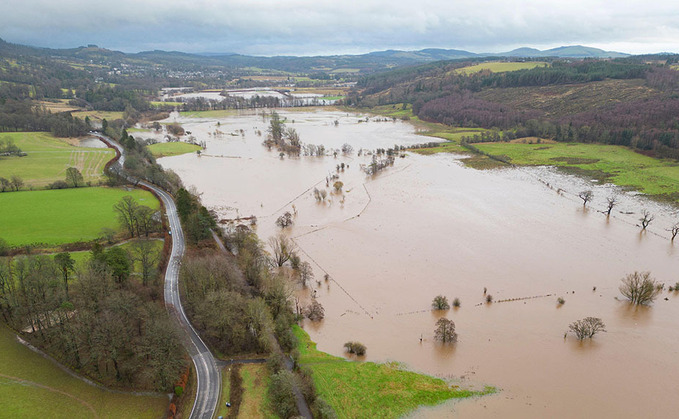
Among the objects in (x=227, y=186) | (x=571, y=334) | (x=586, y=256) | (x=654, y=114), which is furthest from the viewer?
(x=654, y=114)

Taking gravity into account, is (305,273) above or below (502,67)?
below

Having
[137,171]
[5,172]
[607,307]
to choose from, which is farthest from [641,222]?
[5,172]

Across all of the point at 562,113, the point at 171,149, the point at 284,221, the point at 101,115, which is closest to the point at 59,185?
the point at 284,221

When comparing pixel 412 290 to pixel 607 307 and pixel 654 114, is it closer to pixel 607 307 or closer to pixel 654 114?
pixel 607 307

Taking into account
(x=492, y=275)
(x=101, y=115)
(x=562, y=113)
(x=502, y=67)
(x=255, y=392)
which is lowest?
(x=255, y=392)

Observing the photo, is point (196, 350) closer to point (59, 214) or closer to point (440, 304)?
point (440, 304)

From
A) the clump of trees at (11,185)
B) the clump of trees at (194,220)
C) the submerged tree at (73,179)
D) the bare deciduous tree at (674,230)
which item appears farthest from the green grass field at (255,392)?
the clump of trees at (11,185)

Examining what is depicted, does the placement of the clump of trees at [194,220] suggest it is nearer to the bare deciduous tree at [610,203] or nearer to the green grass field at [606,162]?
the bare deciduous tree at [610,203]
